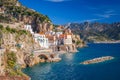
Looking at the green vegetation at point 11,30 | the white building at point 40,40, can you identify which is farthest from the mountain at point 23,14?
the green vegetation at point 11,30

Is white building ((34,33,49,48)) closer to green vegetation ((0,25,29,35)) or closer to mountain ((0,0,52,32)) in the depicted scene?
green vegetation ((0,25,29,35))

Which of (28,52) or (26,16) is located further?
(26,16)

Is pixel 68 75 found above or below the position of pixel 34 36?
below

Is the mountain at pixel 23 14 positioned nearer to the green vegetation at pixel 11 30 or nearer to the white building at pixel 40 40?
the white building at pixel 40 40

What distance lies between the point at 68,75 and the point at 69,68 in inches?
491

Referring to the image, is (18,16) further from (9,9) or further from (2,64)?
(2,64)

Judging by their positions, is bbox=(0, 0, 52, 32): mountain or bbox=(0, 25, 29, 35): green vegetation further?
bbox=(0, 0, 52, 32): mountain

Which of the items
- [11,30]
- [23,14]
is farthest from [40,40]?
[23,14]

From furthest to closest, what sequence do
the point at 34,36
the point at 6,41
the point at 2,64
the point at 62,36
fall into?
1. the point at 62,36
2. the point at 34,36
3. the point at 6,41
4. the point at 2,64

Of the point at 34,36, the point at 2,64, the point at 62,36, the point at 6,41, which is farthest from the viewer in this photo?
the point at 62,36

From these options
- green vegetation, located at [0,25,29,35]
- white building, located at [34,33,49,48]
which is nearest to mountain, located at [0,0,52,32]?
white building, located at [34,33,49,48]

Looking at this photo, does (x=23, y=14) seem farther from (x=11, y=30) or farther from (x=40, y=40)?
(x=11, y=30)

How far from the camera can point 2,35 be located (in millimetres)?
99625

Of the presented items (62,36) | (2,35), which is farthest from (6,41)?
(62,36)
